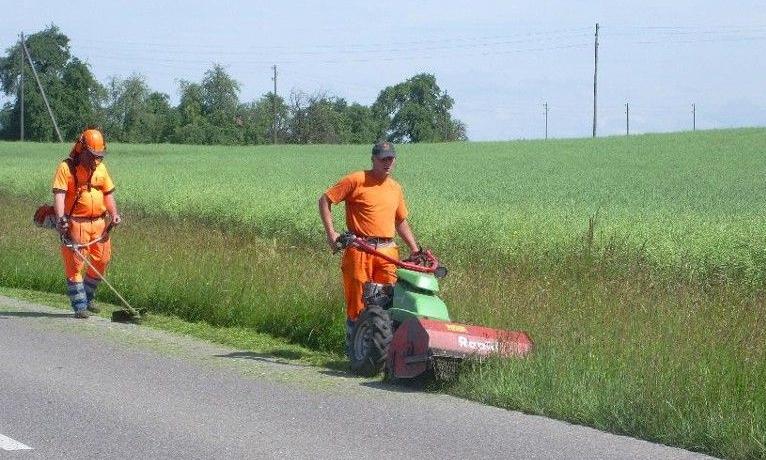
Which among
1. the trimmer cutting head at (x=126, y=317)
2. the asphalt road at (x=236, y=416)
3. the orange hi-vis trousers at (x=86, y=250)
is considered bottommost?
the trimmer cutting head at (x=126, y=317)

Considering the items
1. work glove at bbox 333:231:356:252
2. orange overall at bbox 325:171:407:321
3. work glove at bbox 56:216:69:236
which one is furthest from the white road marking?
work glove at bbox 56:216:69:236

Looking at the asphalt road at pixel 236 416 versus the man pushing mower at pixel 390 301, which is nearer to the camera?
the asphalt road at pixel 236 416

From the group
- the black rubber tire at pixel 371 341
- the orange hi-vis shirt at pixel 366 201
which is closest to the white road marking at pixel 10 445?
the black rubber tire at pixel 371 341

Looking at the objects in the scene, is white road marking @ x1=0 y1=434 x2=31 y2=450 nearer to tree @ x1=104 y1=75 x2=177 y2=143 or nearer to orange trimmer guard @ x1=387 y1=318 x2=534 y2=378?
orange trimmer guard @ x1=387 y1=318 x2=534 y2=378

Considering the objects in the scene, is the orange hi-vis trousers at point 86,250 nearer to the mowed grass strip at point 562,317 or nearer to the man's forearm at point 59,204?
the man's forearm at point 59,204

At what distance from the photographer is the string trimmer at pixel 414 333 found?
8.45 m

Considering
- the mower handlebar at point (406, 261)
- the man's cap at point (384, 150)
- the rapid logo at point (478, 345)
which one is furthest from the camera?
the man's cap at point (384, 150)

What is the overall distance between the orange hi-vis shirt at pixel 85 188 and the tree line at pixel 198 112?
89811 mm

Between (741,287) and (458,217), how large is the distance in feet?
24.8

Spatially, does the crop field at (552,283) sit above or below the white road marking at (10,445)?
above

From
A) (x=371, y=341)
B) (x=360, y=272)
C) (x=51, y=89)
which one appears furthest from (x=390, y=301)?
(x=51, y=89)

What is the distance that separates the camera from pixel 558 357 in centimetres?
838

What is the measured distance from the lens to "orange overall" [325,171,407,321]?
377 inches

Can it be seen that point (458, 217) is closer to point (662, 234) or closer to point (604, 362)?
point (662, 234)
